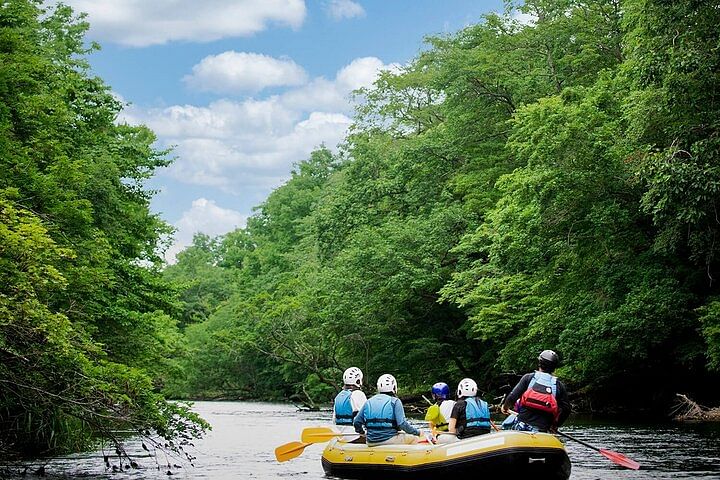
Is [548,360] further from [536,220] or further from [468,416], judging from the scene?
[536,220]

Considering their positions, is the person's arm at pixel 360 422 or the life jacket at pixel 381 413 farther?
the person's arm at pixel 360 422

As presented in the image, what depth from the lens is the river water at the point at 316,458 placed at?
15820 mm

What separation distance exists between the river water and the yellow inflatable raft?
98.8 inches

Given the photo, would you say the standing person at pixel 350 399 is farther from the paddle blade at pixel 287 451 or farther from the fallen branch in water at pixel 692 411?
the fallen branch in water at pixel 692 411

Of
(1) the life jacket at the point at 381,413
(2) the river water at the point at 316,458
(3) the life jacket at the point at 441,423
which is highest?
(1) the life jacket at the point at 381,413

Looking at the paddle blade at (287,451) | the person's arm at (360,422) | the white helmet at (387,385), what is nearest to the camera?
the white helmet at (387,385)

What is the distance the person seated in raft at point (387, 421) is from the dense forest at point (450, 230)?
2.92 m

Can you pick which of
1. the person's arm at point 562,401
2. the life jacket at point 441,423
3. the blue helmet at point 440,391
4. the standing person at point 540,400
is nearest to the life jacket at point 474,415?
the standing person at point 540,400

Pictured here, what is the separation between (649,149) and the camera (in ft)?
78.2

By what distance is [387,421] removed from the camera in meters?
14.7

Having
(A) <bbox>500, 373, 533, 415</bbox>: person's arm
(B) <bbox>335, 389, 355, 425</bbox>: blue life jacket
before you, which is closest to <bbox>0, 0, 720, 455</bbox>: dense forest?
(B) <bbox>335, 389, 355, 425</bbox>: blue life jacket

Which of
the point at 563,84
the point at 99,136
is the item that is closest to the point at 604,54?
the point at 563,84

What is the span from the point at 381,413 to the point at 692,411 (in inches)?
625

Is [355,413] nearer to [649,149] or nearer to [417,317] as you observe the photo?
[649,149]
